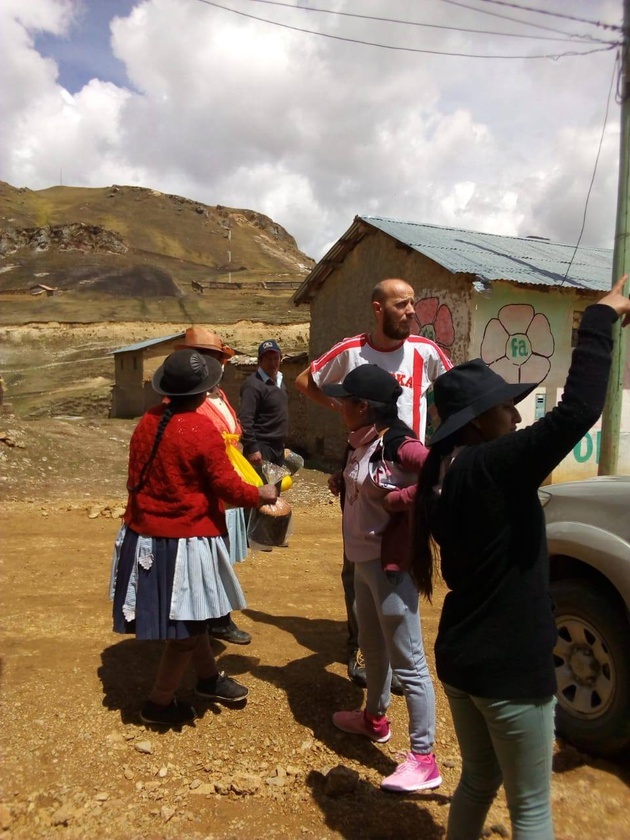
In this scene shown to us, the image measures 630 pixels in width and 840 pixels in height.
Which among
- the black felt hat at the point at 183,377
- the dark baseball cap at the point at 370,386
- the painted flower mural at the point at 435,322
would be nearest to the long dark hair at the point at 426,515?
the dark baseball cap at the point at 370,386

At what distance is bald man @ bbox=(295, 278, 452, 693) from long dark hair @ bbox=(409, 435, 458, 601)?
3.87 ft

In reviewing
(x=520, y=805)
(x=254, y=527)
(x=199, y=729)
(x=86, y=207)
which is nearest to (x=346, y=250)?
(x=254, y=527)

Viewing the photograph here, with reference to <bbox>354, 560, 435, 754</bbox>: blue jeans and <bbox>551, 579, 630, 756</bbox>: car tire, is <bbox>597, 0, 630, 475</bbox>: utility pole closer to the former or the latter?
<bbox>551, 579, 630, 756</bbox>: car tire

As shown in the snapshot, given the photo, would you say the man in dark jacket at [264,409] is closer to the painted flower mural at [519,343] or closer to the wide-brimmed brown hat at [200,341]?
the wide-brimmed brown hat at [200,341]

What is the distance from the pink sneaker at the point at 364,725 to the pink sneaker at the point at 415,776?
1.06 ft

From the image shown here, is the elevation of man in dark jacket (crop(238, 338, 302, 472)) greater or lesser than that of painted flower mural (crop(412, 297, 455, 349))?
lesser

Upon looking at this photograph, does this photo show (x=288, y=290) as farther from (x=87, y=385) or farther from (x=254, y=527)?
(x=254, y=527)

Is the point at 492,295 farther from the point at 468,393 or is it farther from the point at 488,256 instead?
the point at 468,393

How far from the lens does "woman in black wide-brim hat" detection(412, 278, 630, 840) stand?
1714 millimetres

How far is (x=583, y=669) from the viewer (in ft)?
9.73

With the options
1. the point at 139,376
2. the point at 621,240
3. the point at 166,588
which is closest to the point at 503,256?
the point at 621,240

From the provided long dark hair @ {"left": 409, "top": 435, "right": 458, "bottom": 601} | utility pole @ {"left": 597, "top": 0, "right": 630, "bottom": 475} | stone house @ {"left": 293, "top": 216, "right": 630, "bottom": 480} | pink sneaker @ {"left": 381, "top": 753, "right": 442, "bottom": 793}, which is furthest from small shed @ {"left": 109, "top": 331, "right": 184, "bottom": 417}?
long dark hair @ {"left": 409, "top": 435, "right": 458, "bottom": 601}

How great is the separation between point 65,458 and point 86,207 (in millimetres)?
130443

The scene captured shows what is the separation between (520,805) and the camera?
1828 millimetres
